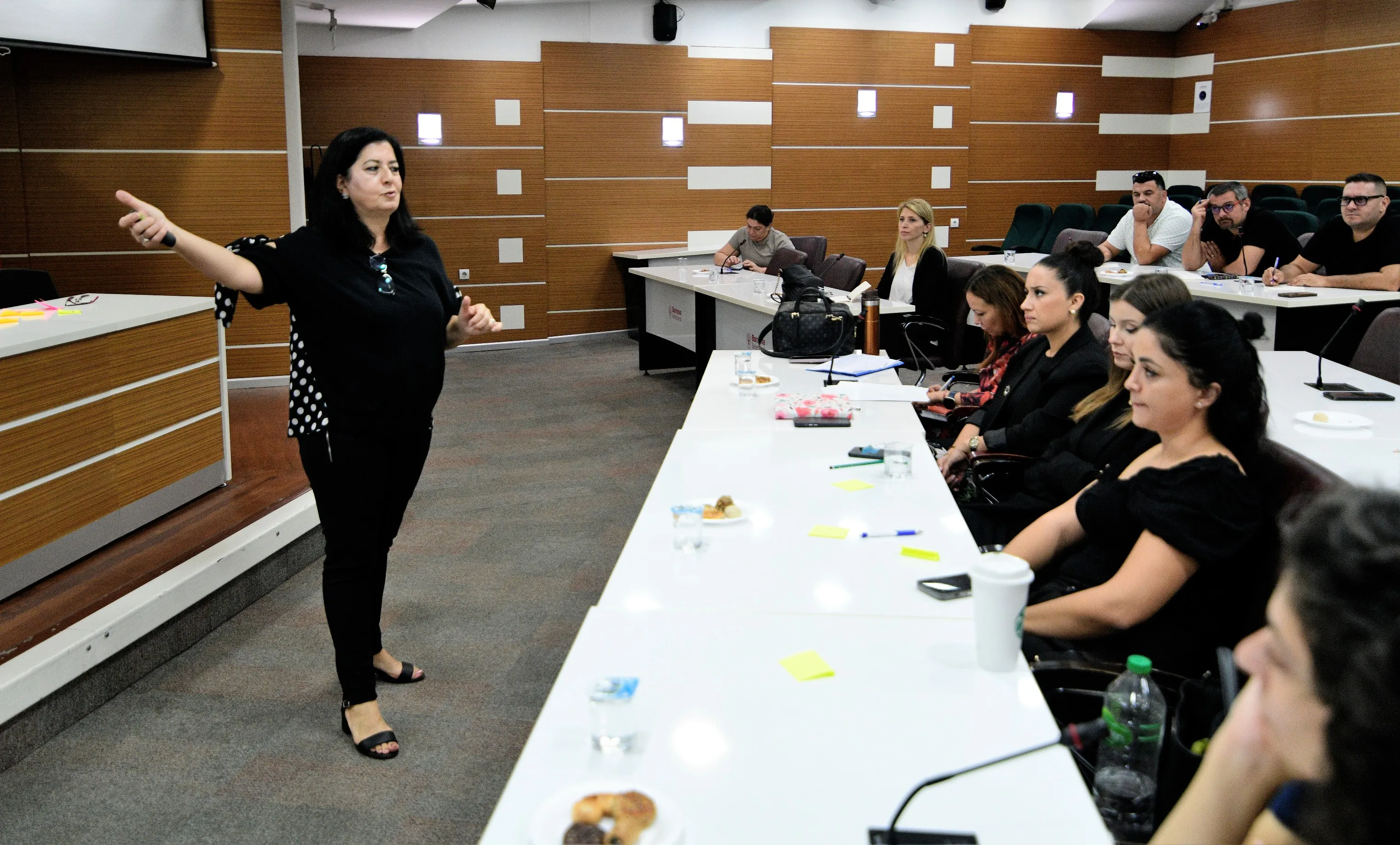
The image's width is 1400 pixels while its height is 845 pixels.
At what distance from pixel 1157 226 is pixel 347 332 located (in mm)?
5863

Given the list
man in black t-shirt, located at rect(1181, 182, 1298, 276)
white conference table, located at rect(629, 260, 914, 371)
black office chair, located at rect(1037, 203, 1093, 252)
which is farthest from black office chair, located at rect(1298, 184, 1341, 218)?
white conference table, located at rect(629, 260, 914, 371)

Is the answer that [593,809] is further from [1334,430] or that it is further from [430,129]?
[430,129]

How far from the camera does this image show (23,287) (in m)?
4.76

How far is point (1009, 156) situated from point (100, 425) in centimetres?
907

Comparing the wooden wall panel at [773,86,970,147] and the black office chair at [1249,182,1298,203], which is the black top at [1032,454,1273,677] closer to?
the black office chair at [1249,182,1298,203]

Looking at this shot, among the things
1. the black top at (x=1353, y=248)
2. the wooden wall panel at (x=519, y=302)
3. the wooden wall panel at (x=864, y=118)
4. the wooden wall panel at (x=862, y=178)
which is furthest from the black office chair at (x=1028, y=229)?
the wooden wall panel at (x=519, y=302)

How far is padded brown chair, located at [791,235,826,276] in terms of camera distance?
8273mm

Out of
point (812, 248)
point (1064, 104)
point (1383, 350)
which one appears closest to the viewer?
point (1383, 350)

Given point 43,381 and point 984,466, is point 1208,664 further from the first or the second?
point 43,381

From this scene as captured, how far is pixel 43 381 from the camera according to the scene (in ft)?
11.3

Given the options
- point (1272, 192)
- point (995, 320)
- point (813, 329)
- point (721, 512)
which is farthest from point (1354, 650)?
point (1272, 192)

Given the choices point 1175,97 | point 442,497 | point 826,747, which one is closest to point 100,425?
point 442,497

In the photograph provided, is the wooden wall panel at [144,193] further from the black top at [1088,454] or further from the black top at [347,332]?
the black top at [1088,454]

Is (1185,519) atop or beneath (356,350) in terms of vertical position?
beneath
